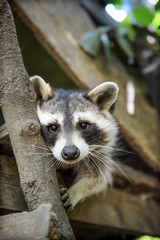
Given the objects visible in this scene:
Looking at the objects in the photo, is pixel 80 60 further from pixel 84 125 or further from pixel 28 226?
pixel 28 226

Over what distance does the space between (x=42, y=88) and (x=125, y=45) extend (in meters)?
2.13

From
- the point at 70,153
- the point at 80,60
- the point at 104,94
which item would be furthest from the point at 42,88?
the point at 80,60

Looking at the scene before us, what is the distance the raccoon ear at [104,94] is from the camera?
121 inches

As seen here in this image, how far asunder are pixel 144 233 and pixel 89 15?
141 inches

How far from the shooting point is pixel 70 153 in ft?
8.21

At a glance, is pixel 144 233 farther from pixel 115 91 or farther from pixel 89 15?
pixel 89 15

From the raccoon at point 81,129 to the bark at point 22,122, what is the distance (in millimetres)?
434

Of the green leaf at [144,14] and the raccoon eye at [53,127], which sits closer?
the raccoon eye at [53,127]

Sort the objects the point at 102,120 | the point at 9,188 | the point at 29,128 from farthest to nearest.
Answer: the point at 102,120
the point at 9,188
the point at 29,128

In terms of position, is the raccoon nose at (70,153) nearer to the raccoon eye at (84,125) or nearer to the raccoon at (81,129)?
the raccoon at (81,129)

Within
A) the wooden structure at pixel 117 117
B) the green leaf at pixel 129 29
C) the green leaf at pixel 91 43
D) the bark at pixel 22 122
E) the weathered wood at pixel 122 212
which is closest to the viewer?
the bark at pixel 22 122

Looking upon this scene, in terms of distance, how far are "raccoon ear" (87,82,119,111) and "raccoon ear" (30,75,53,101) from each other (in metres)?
0.43

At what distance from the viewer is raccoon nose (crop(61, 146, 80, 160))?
251 centimetres

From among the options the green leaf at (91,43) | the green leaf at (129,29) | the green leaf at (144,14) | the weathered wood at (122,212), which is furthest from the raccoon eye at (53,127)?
the green leaf at (129,29)
